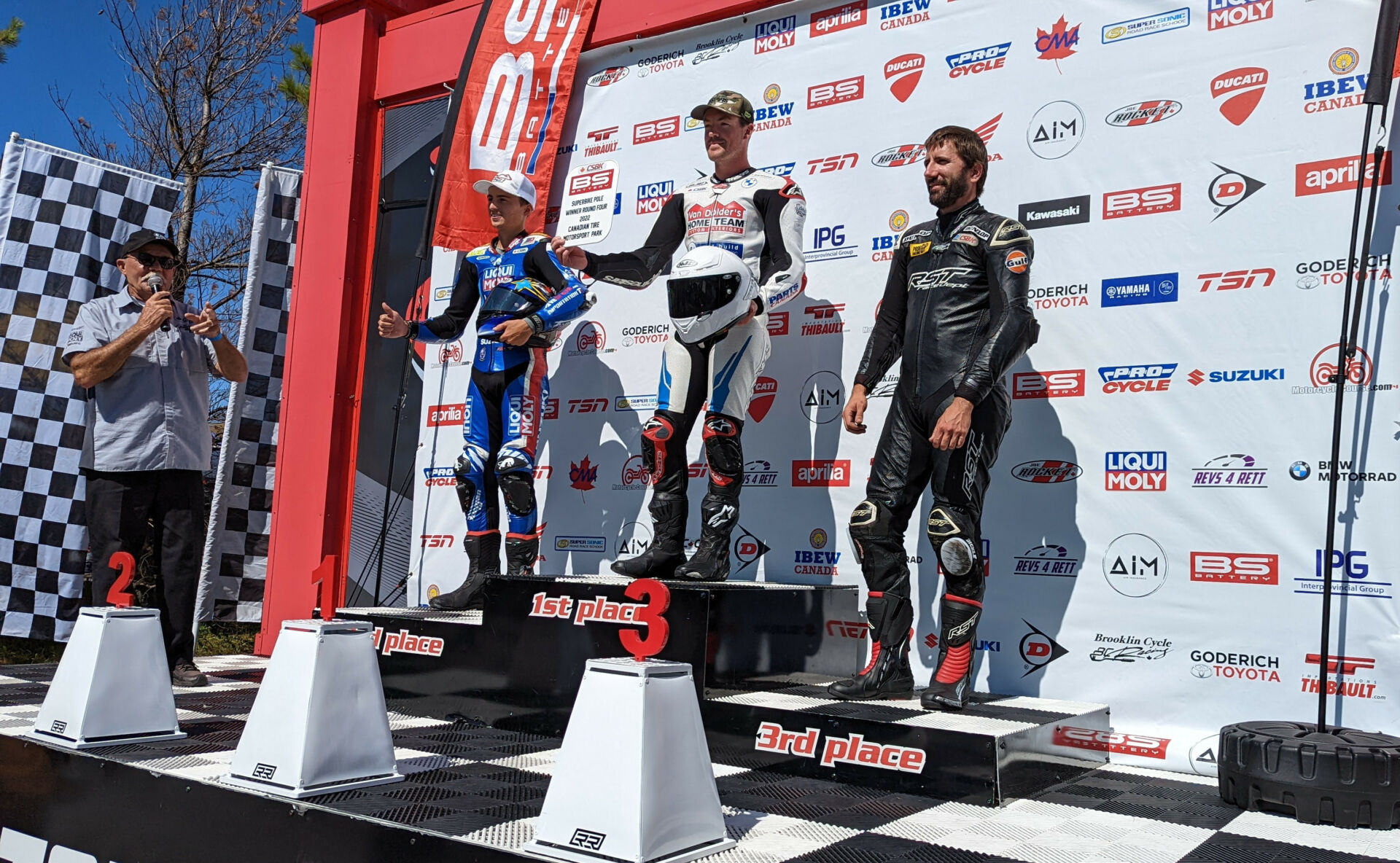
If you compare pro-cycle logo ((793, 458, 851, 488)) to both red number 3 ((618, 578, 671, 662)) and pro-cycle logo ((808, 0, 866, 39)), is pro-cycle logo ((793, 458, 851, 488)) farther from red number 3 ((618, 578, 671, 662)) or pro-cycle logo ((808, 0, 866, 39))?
red number 3 ((618, 578, 671, 662))

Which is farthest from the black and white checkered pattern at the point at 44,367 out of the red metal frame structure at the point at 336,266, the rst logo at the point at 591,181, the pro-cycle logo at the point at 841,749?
the pro-cycle logo at the point at 841,749

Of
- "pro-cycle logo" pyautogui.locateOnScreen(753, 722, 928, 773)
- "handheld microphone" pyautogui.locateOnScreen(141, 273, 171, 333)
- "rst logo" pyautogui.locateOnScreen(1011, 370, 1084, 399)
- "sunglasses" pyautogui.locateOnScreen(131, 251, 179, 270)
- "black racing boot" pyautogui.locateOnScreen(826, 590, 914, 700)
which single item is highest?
"sunglasses" pyautogui.locateOnScreen(131, 251, 179, 270)

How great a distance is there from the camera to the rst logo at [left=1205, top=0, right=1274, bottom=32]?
3434 millimetres

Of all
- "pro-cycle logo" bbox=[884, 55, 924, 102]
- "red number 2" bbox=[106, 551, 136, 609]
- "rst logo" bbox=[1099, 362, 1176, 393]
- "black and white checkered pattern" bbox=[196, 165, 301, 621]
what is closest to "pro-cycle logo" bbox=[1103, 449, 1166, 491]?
"rst logo" bbox=[1099, 362, 1176, 393]

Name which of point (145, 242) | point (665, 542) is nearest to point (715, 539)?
point (665, 542)

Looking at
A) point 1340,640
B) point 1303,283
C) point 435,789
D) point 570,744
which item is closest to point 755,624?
point 435,789

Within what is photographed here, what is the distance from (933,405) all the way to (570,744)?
65.6 inches

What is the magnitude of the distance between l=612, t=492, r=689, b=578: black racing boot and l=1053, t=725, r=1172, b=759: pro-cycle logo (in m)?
1.37

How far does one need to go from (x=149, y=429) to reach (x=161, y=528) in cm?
39

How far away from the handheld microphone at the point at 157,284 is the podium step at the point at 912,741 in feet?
8.40

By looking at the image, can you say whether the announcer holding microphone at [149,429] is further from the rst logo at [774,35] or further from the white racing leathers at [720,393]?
the rst logo at [774,35]

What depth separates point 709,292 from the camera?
3537 millimetres

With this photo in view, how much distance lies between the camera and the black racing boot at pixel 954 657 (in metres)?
2.94

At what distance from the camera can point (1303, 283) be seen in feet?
10.6
